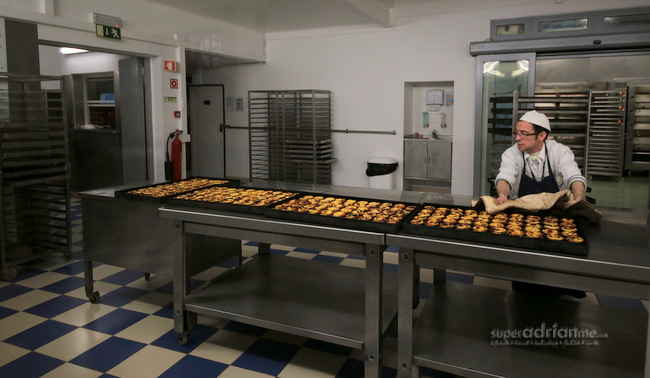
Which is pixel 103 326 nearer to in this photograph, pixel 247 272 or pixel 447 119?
pixel 247 272

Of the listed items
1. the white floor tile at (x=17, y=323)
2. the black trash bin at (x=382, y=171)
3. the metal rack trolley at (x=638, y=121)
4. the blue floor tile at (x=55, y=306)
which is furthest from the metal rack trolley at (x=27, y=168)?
the metal rack trolley at (x=638, y=121)

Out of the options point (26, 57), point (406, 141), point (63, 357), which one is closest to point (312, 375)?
point (63, 357)

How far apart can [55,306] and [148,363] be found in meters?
1.28

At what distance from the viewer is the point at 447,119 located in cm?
729

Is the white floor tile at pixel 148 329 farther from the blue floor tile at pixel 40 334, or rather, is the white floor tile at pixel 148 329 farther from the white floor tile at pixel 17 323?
the white floor tile at pixel 17 323

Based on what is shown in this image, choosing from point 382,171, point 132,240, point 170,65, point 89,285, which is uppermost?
point 170,65

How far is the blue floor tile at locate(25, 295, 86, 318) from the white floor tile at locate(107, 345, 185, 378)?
3.24 ft

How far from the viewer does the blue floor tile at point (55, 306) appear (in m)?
3.38

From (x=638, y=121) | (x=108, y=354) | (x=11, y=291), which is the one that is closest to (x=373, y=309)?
(x=108, y=354)

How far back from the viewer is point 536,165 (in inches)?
121

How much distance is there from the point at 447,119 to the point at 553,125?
1.99m

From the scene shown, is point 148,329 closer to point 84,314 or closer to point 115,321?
point 115,321

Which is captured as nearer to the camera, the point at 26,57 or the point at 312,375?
the point at 312,375

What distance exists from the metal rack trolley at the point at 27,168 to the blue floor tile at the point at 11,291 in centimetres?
24
